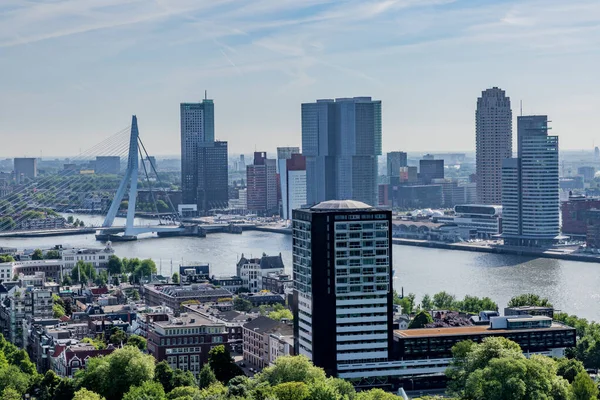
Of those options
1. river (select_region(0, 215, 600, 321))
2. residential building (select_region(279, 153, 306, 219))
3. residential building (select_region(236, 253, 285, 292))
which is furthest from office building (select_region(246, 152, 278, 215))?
residential building (select_region(236, 253, 285, 292))

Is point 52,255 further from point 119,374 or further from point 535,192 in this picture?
point 119,374

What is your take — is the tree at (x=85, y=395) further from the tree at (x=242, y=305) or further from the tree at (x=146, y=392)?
the tree at (x=242, y=305)

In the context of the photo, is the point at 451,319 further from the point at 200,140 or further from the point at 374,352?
the point at 200,140

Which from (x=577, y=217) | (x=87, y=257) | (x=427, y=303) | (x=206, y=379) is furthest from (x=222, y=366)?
(x=577, y=217)

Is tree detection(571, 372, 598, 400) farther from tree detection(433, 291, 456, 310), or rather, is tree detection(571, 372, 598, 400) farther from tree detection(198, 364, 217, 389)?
tree detection(433, 291, 456, 310)

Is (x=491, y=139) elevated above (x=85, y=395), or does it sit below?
above

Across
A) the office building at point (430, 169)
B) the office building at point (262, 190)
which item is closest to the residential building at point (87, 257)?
the office building at point (262, 190)

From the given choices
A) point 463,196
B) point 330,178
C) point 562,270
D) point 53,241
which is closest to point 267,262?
point 562,270
